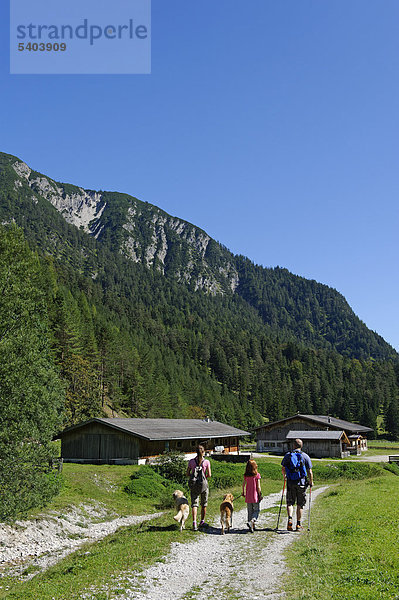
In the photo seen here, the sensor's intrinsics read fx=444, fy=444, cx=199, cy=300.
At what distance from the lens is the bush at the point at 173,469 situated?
3725cm

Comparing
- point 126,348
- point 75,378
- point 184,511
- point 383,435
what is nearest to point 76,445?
point 75,378

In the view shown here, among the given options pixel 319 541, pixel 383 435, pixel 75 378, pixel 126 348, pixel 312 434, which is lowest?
pixel 383 435

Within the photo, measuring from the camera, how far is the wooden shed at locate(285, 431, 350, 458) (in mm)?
69625

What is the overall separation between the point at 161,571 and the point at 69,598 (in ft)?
7.05

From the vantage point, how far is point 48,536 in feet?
66.6

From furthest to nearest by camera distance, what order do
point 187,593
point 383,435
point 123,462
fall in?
point 383,435, point 123,462, point 187,593

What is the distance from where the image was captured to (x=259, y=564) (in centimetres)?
1031

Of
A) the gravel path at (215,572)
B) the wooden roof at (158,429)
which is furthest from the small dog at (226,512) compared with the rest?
the wooden roof at (158,429)

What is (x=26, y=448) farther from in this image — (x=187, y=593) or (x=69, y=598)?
(x=187, y=593)

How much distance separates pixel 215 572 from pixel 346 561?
2935 mm

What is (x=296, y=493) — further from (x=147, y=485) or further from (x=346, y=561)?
(x=147, y=485)

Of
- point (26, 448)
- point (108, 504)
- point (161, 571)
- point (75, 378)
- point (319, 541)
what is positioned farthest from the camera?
point (75, 378)

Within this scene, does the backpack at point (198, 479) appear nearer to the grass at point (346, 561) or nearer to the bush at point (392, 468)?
the grass at point (346, 561)

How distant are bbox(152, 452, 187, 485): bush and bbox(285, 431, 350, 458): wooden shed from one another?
35.7m
